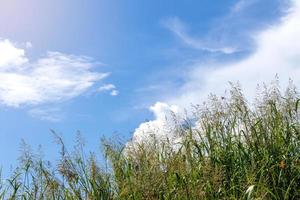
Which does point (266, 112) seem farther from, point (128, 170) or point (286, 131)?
point (128, 170)

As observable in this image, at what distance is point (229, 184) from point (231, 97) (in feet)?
4.60

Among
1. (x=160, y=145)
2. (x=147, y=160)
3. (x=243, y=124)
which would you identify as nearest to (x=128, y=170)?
(x=147, y=160)

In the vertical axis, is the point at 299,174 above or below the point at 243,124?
below

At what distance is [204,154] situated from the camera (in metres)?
6.66

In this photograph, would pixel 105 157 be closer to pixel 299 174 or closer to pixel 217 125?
pixel 217 125

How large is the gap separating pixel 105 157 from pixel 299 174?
6.94 feet

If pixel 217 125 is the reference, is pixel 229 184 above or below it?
below

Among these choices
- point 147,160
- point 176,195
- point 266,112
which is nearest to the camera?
point 176,195

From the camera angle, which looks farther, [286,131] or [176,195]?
[286,131]

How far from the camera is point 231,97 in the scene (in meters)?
7.28

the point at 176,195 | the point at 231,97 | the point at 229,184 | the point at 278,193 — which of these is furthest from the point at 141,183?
the point at 231,97

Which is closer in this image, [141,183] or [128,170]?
[141,183]

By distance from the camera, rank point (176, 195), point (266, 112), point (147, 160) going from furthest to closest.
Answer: point (266, 112) < point (147, 160) < point (176, 195)

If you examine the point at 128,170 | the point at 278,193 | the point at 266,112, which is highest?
the point at 266,112
